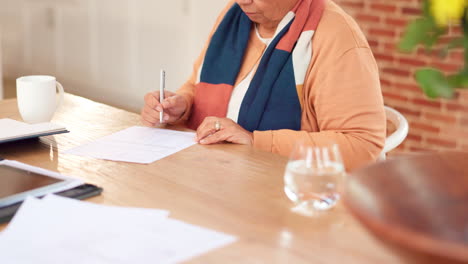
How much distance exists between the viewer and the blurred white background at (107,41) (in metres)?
4.64

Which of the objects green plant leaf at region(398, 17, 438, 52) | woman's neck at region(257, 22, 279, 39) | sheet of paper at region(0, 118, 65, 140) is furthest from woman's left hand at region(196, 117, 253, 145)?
green plant leaf at region(398, 17, 438, 52)

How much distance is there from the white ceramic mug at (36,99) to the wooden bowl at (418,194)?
3.68ft

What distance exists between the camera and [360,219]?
0.79 meters

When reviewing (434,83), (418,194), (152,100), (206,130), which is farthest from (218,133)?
(434,83)

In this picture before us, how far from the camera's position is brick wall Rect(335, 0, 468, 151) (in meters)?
3.44

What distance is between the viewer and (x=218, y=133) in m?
1.66

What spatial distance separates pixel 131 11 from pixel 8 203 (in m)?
3.99

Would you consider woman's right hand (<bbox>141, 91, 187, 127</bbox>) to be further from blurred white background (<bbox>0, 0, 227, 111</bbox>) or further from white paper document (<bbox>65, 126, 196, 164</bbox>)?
blurred white background (<bbox>0, 0, 227, 111</bbox>)

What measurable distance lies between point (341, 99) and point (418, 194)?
87cm

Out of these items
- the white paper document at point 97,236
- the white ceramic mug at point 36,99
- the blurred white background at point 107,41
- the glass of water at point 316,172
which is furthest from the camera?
the blurred white background at point 107,41

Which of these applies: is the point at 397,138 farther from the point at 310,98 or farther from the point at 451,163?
the point at 451,163

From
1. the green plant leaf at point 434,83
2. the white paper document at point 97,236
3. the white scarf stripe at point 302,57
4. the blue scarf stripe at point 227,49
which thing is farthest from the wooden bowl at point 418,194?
the blue scarf stripe at point 227,49

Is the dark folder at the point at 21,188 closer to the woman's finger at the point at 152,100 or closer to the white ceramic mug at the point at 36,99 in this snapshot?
the white ceramic mug at the point at 36,99

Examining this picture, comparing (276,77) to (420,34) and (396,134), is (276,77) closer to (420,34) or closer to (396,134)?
(396,134)
